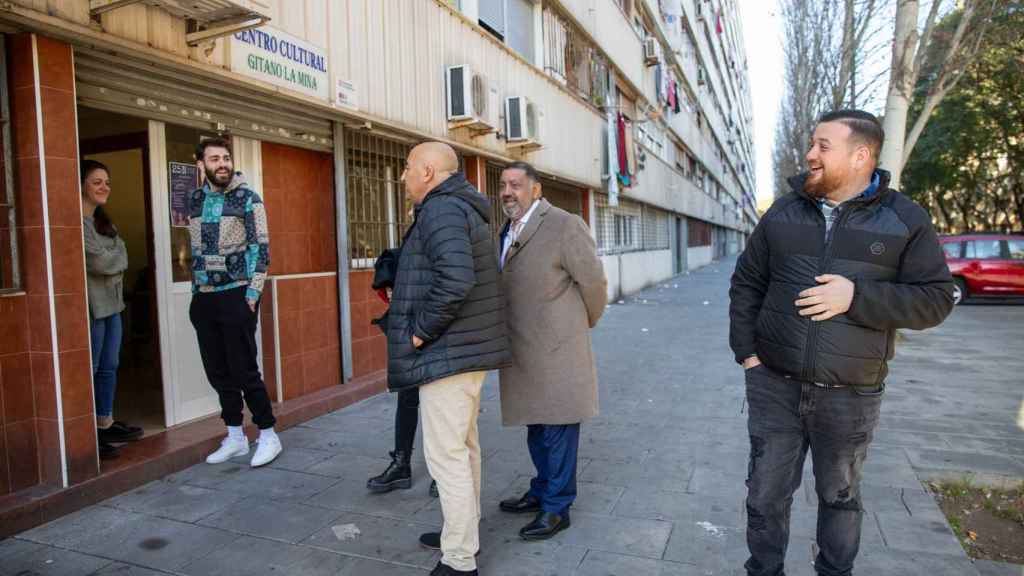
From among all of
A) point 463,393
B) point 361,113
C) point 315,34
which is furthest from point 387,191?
point 463,393

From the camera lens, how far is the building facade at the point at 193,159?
3664 mm

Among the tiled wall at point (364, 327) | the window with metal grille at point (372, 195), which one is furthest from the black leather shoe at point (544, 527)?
the window with metal grille at point (372, 195)

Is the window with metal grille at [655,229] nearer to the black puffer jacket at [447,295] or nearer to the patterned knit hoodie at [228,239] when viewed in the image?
A: the patterned knit hoodie at [228,239]

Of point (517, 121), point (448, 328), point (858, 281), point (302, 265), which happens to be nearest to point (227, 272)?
point (302, 265)

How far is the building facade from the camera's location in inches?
144

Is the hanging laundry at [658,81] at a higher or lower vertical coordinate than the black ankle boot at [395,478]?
higher

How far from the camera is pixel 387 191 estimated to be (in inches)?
298

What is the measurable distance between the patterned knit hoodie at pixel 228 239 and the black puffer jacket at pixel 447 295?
182 centimetres

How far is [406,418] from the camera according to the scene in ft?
13.4

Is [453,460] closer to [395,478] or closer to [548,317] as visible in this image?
[548,317]

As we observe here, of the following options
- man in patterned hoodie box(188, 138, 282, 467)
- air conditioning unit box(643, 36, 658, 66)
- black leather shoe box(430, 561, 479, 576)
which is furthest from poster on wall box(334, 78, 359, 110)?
air conditioning unit box(643, 36, 658, 66)

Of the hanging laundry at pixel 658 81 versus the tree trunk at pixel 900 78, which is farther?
the hanging laundry at pixel 658 81

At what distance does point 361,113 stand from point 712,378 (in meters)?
4.57

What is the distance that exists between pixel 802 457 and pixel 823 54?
21.6 metres
